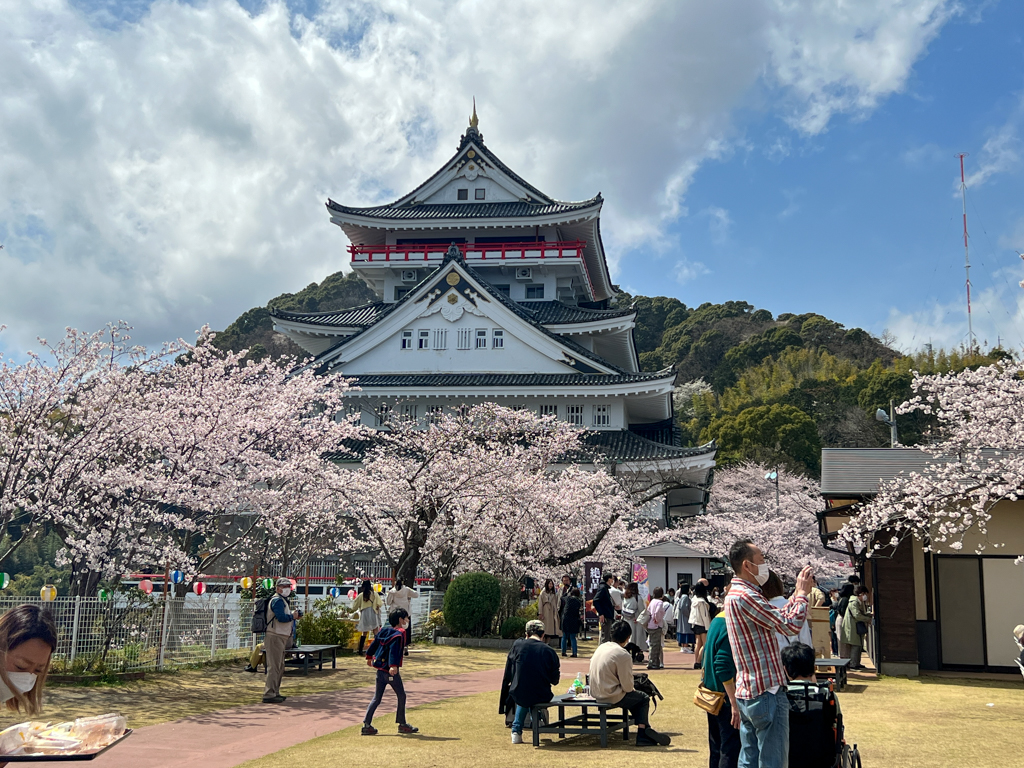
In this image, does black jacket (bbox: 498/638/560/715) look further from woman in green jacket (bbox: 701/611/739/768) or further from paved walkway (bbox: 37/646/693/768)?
woman in green jacket (bbox: 701/611/739/768)

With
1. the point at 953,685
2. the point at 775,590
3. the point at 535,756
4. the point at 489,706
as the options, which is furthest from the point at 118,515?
the point at 953,685

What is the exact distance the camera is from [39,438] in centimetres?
1455

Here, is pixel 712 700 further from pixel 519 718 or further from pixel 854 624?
pixel 854 624

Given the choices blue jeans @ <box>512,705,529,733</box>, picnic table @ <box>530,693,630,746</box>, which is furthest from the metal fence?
picnic table @ <box>530,693,630,746</box>

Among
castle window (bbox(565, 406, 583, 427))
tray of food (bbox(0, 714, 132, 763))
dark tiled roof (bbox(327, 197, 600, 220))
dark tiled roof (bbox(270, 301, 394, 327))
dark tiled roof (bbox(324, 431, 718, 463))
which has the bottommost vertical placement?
tray of food (bbox(0, 714, 132, 763))

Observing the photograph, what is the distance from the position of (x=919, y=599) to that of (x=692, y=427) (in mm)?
52721

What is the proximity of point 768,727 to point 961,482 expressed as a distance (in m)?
11.9

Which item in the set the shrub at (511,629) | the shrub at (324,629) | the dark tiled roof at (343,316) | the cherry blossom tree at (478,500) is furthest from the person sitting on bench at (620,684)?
the dark tiled roof at (343,316)

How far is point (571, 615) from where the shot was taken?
19531 millimetres

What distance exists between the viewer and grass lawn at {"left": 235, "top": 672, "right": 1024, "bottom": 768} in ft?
29.3

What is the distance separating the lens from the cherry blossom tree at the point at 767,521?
40031 millimetres

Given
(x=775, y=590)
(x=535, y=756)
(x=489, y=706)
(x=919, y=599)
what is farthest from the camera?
(x=919, y=599)

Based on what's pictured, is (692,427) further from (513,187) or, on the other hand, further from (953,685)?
(953,685)

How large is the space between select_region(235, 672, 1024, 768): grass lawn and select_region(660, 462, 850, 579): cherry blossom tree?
68.3ft
